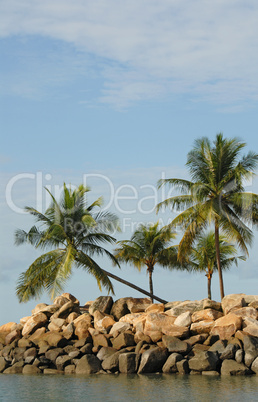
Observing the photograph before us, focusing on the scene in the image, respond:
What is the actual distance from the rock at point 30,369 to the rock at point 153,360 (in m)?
4.49

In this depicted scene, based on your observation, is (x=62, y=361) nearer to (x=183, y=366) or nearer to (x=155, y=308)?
(x=155, y=308)

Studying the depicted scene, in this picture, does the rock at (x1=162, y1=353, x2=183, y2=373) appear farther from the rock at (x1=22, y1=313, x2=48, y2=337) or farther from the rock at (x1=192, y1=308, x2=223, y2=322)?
the rock at (x1=22, y1=313, x2=48, y2=337)

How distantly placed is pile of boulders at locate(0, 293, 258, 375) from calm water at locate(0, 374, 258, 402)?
687 millimetres

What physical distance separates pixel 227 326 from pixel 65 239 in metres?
9.01

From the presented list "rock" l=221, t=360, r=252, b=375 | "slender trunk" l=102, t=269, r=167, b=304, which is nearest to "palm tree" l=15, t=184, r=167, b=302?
"slender trunk" l=102, t=269, r=167, b=304

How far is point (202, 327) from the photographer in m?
21.6

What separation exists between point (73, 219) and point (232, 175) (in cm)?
776

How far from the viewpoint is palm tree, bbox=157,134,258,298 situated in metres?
26.5

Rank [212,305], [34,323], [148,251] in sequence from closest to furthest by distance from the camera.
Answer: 1. [212,305]
2. [34,323]
3. [148,251]

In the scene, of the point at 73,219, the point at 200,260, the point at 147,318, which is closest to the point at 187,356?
the point at 147,318

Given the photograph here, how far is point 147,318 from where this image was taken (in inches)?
883

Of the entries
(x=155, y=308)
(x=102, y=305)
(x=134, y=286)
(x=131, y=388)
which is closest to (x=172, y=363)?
(x=131, y=388)

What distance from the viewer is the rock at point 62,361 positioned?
2212cm

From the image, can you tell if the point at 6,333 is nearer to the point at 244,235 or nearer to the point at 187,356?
the point at 187,356
